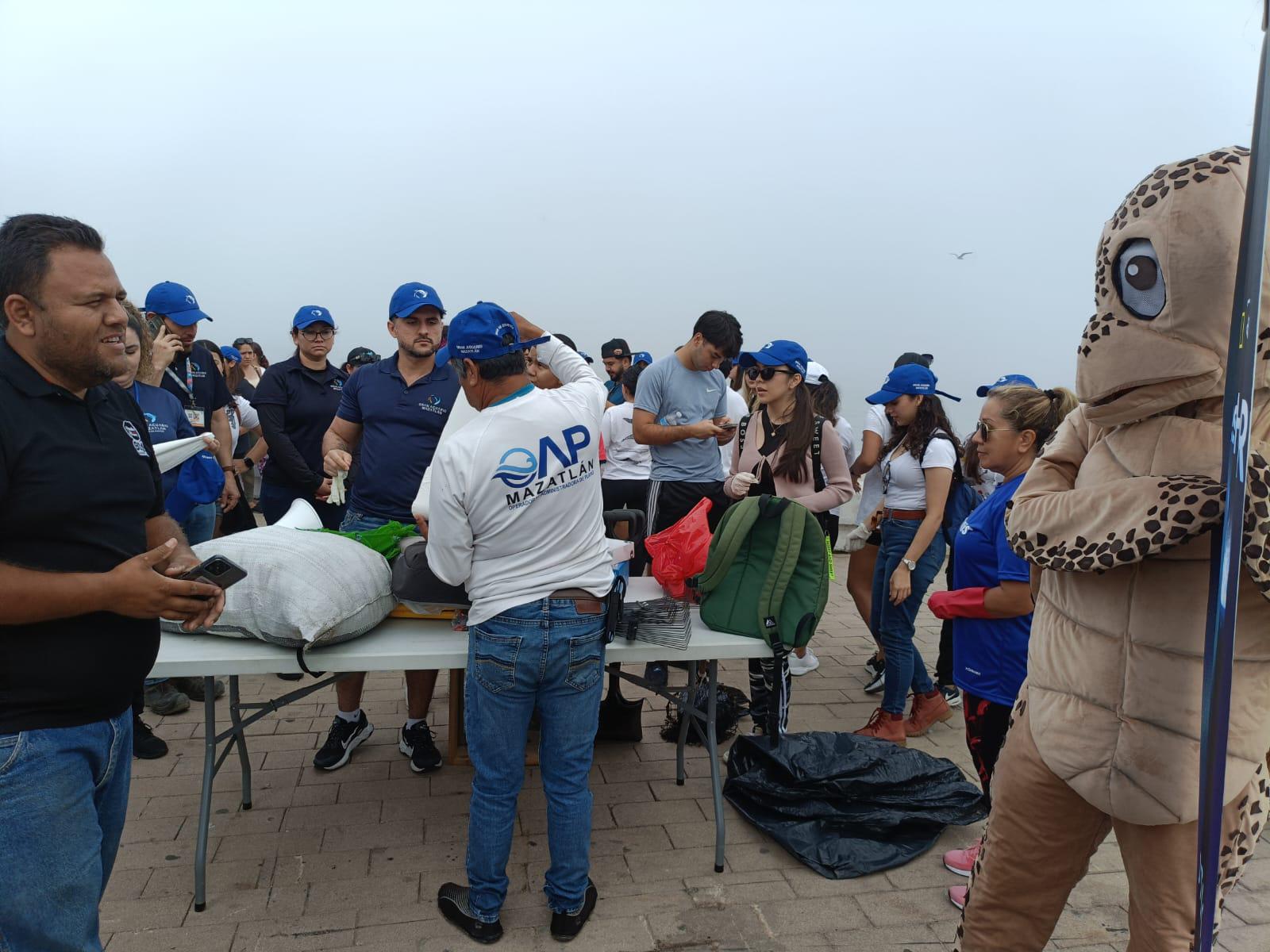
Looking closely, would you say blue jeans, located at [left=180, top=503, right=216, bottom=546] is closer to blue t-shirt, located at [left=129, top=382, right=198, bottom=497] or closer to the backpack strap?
blue t-shirt, located at [left=129, top=382, right=198, bottom=497]

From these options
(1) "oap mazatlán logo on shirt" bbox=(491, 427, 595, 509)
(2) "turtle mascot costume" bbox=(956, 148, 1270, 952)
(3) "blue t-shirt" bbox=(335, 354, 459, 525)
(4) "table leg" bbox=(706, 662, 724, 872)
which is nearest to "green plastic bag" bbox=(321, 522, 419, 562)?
(3) "blue t-shirt" bbox=(335, 354, 459, 525)

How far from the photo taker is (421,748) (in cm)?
384

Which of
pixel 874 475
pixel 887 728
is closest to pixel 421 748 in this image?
pixel 887 728

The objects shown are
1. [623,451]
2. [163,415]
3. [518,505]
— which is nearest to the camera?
[518,505]

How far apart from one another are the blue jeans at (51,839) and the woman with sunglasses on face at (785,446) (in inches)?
121

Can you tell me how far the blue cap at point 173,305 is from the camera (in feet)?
15.4

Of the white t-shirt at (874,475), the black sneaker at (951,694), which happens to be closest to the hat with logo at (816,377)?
the white t-shirt at (874,475)

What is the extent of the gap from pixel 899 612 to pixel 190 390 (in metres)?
4.07

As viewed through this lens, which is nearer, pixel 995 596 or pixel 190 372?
pixel 995 596

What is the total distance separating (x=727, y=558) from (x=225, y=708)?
3.22 meters

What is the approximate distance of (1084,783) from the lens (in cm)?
173

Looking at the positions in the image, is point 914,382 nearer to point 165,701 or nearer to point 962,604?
point 962,604

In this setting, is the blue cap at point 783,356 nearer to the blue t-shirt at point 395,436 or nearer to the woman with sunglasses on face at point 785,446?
the woman with sunglasses on face at point 785,446

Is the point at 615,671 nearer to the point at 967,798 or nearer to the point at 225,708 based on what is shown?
the point at 967,798
